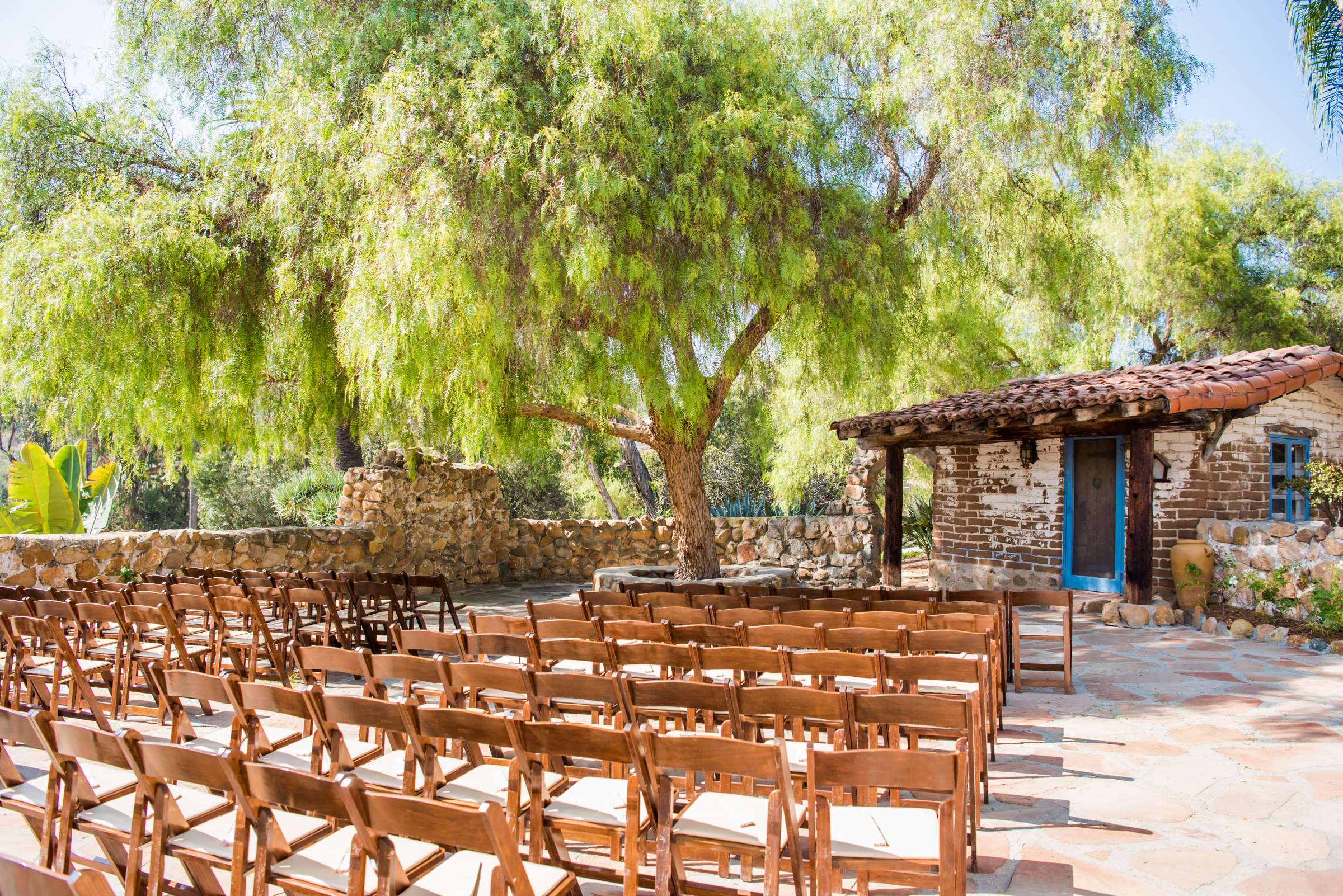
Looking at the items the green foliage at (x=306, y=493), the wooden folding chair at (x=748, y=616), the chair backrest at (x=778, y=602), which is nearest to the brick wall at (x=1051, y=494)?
the chair backrest at (x=778, y=602)

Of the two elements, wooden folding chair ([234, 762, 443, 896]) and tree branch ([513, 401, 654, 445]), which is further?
tree branch ([513, 401, 654, 445])

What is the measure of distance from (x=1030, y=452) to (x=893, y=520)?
187 centimetres

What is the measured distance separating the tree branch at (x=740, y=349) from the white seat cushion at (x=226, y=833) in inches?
244

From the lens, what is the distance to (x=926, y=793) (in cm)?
400

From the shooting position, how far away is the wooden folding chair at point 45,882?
151 cm

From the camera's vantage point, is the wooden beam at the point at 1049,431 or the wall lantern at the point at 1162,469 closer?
the wooden beam at the point at 1049,431

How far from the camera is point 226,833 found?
2.70 metres

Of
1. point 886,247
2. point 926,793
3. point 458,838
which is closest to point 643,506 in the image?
point 886,247

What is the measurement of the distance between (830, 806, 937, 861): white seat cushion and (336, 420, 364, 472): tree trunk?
12.6m

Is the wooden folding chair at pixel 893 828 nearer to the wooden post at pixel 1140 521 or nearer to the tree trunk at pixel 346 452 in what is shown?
the wooden post at pixel 1140 521

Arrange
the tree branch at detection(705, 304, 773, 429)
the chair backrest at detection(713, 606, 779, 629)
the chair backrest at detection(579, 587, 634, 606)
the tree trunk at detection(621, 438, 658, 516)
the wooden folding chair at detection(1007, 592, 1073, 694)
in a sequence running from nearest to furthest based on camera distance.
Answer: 1. the chair backrest at detection(713, 606, 779, 629)
2. the wooden folding chair at detection(1007, 592, 1073, 694)
3. the chair backrest at detection(579, 587, 634, 606)
4. the tree branch at detection(705, 304, 773, 429)
5. the tree trunk at detection(621, 438, 658, 516)

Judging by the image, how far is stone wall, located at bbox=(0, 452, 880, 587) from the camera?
34.8ft

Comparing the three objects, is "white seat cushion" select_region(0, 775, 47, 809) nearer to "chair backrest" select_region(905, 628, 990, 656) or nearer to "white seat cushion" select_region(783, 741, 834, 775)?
"white seat cushion" select_region(783, 741, 834, 775)

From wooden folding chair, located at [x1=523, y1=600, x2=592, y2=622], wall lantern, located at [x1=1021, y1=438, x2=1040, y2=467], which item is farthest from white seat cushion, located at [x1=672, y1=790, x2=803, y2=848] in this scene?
wall lantern, located at [x1=1021, y1=438, x2=1040, y2=467]
